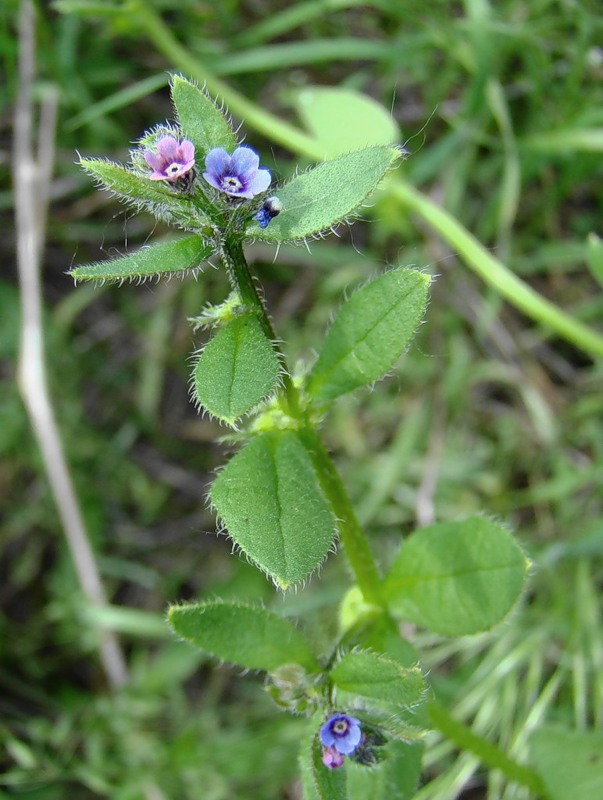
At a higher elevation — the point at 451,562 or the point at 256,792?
the point at 451,562

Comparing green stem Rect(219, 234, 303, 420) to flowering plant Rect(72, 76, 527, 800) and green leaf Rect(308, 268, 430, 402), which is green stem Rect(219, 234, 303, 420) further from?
green leaf Rect(308, 268, 430, 402)

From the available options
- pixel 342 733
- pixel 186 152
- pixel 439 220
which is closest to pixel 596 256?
pixel 439 220

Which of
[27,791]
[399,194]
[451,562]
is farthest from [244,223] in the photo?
[27,791]

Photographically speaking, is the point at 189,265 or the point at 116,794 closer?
the point at 189,265

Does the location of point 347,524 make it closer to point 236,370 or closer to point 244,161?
point 236,370

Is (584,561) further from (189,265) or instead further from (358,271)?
(189,265)

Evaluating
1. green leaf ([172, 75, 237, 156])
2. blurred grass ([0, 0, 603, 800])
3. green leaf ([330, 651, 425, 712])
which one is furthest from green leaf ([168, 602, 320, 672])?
blurred grass ([0, 0, 603, 800])

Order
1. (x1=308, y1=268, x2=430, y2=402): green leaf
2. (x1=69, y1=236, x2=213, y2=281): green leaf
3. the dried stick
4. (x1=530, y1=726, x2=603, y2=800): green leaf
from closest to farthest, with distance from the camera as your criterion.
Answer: (x1=69, y1=236, x2=213, y2=281): green leaf
(x1=308, y1=268, x2=430, y2=402): green leaf
(x1=530, y1=726, x2=603, y2=800): green leaf
the dried stick
